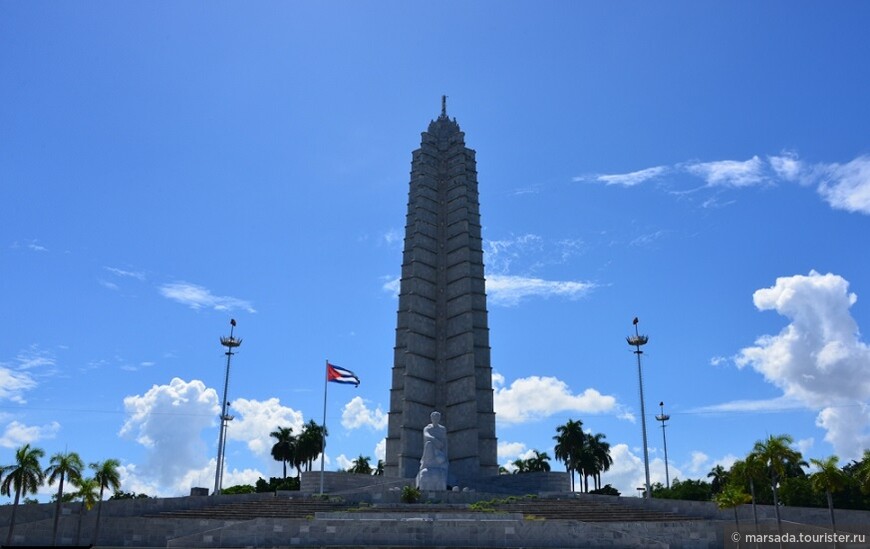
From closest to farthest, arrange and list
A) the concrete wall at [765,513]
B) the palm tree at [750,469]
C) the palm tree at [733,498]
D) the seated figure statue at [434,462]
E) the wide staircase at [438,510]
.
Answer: the palm tree at [750,469]
the palm tree at [733,498]
the wide staircase at [438,510]
the concrete wall at [765,513]
the seated figure statue at [434,462]

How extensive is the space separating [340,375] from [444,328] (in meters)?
16.9

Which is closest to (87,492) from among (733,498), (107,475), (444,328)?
(107,475)

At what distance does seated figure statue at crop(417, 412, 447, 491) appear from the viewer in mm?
42656

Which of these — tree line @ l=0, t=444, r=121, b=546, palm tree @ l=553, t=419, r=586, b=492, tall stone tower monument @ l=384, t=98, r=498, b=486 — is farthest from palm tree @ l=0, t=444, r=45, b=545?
palm tree @ l=553, t=419, r=586, b=492

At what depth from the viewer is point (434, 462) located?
43.6 meters

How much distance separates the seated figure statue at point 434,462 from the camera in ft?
140

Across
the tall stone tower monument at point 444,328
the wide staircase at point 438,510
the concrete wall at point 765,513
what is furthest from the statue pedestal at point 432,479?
the concrete wall at point 765,513

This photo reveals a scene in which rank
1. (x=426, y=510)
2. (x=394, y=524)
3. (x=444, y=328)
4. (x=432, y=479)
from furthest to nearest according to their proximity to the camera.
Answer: (x=444, y=328)
(x=432, y=479)
(x=426, y=510)
(x=394, y=524)

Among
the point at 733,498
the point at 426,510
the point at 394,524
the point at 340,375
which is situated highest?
the point at 340,375

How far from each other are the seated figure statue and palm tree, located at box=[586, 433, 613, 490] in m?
22.9

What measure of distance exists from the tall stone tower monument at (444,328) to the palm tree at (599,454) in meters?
12.8

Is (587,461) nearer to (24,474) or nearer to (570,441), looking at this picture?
(570,441)

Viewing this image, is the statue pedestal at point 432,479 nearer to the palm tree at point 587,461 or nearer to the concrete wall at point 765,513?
the concrete wall at point 765,513

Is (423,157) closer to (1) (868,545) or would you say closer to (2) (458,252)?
(2) (458,252)
